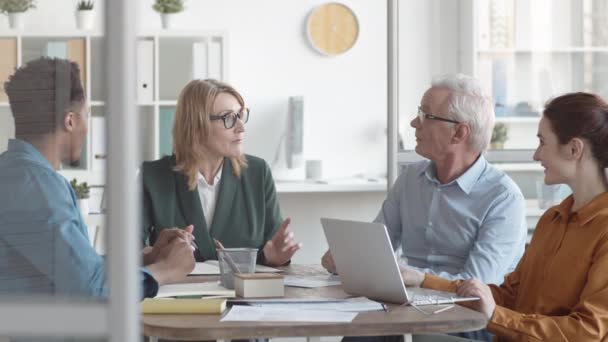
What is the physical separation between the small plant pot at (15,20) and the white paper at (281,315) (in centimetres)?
70

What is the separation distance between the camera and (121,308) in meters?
1.31

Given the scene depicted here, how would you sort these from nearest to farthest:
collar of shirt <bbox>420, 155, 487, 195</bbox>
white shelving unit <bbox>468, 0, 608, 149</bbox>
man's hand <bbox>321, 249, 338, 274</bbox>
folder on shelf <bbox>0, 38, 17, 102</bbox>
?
folder on shelf <bbox>0, 38, 17, 102</bbox> → man's hand <bbox>321, 249, 338, 274</bbox> → collar of shirt <bbox>420, 155, 487, 195</bbox> → white shelving unit <bbox>468, 0, 608, 149</bbox>

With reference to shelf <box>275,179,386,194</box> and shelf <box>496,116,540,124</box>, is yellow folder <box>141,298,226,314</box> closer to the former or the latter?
shelf <box>496,116,540,124</box>

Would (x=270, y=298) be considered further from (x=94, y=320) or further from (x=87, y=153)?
(x=94, y=320)

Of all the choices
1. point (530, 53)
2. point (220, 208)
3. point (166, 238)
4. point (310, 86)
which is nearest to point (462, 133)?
point (220, 208)

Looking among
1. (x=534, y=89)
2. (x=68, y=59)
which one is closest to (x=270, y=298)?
(x=68, y=59)

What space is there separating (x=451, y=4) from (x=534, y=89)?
0.53m

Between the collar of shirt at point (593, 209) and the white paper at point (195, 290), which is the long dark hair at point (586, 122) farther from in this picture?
the white paper at point (195, 290)

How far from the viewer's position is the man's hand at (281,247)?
9.55 ft

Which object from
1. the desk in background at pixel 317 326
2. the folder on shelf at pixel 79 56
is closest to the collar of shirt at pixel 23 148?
the folder on shelf at pixel 79 56

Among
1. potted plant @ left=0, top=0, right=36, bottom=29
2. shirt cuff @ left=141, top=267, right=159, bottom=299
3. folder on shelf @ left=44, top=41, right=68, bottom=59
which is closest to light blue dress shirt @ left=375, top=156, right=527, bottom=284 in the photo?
shirt cuff @ left=141, top=267, right=159, bottom=299

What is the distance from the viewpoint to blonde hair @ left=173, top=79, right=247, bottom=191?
3186 mm

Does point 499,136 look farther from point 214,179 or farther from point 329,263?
point 329,263

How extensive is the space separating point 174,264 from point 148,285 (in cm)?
15
